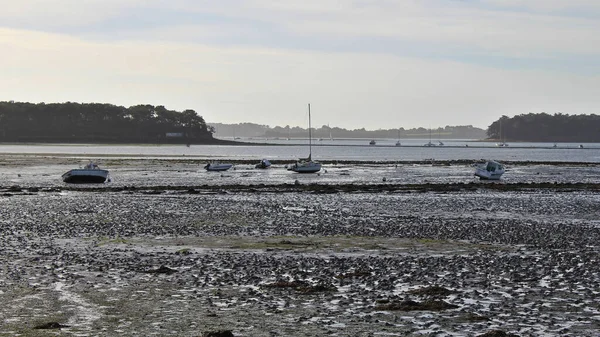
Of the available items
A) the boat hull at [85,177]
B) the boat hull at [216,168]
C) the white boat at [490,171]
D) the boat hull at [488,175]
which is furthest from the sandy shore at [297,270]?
the boat hull at [216,168]

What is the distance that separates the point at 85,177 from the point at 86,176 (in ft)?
0.42

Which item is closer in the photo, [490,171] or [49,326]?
[49,326]

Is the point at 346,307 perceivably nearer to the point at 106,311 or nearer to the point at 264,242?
the point at 106,311

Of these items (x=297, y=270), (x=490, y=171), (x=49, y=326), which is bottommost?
(x=490, y=171)

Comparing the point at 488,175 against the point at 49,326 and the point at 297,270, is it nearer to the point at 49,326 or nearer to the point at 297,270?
the point at 297,270

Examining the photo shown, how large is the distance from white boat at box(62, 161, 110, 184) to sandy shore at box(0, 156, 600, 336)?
82.1 feet

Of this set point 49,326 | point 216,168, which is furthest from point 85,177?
point 49,326

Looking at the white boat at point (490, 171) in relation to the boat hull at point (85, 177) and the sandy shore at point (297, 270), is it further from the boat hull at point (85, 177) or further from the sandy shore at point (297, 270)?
the boat hull at point (85, 177)

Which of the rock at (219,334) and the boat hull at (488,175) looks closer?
the rock at (219,334)

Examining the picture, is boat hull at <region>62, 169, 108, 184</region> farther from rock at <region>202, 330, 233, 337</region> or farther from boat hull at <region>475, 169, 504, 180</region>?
rock at <region>202, 330, 233, 337</region>

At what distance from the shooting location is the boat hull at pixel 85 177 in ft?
229

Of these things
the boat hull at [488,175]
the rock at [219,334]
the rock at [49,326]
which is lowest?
the boat hull at [488,175]


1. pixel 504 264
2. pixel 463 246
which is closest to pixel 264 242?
pixel 463 246

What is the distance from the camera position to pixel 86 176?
230 ft
